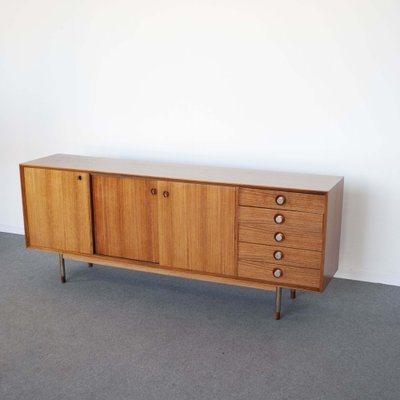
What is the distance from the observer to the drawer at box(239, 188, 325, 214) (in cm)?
268

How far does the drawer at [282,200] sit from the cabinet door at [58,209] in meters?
0.89

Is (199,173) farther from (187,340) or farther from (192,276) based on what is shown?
(187,340)

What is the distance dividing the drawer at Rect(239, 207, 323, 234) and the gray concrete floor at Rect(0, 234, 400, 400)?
1.55 ft

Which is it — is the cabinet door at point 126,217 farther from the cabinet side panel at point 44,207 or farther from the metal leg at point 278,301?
the metal leg at point 278,301

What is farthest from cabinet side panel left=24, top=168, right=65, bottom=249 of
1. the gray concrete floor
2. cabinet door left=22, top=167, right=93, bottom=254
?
the gray concrete floor

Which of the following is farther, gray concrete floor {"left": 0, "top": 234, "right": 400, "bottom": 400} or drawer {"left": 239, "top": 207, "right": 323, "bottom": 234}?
drawer {"left": 239, "top": 207, "right": 323, "bottom": 234}

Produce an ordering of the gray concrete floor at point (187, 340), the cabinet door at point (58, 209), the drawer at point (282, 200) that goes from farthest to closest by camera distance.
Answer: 1. the cabinet door at point (58, 209)
2. the drawer at point (282, 200)
3. the gray concrete floor at point (187, 340)

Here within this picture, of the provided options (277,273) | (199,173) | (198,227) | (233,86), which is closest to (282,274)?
(277,273)

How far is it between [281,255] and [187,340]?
1.96ft

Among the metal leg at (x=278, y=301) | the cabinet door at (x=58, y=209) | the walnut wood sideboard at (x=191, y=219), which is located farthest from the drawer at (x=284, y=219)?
the cabinet door at (x=58, y=209)

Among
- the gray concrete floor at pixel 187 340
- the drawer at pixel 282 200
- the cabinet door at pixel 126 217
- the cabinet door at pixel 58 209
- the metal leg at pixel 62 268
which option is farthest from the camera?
the metal leg at pixel 62 268

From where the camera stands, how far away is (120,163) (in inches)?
131

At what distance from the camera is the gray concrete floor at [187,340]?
7.58 feet

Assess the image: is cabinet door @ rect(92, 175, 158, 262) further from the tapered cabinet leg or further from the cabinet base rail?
the tapered cabinet leg
